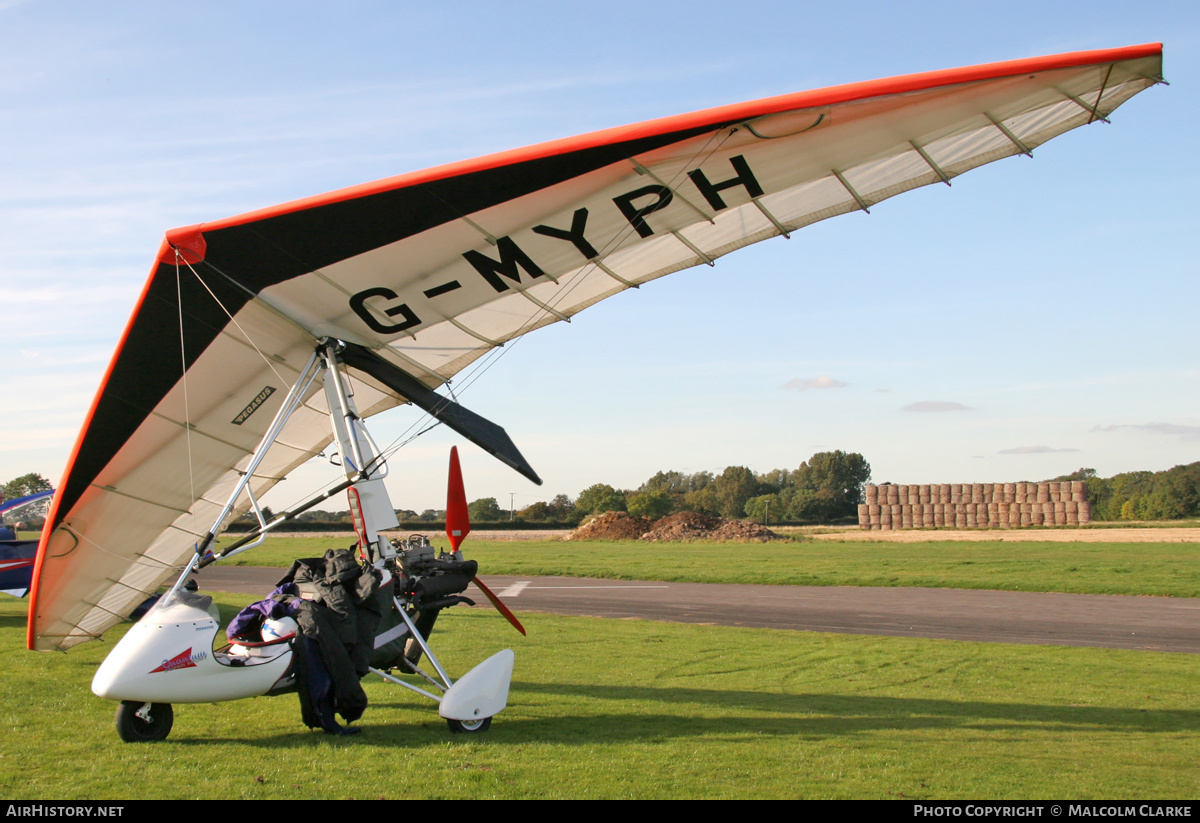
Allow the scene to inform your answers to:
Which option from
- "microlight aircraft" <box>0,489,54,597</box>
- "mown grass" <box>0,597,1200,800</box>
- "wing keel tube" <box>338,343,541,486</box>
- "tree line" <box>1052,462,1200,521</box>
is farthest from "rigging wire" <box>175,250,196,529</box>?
"tree line" <box>1052,462,1200,521</box>

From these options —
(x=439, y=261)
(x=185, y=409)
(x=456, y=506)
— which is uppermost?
(x=439, y=261)

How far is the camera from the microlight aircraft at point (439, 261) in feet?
19.7

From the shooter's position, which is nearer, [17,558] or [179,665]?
[179,665]

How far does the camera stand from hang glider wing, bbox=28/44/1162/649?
5.98 metres

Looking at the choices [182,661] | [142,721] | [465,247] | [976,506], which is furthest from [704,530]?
[182,661]

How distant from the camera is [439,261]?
298 inches

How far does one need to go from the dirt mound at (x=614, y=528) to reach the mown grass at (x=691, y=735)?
3703cm

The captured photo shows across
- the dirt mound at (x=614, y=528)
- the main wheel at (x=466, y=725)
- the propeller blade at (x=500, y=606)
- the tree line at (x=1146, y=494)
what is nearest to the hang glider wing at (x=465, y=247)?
the propeller blade at (x=500, y=606)

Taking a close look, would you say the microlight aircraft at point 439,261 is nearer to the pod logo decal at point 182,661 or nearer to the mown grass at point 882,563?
the pod logo decal at point 182,661

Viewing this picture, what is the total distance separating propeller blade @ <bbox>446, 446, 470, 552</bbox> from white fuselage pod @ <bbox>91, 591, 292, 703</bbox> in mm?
2299

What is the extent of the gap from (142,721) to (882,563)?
84.2 feet

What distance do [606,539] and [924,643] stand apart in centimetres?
3608

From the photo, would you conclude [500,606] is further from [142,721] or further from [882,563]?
[882,563]

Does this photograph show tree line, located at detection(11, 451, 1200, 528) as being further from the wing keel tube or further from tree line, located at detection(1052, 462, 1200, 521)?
the wing keel tube
